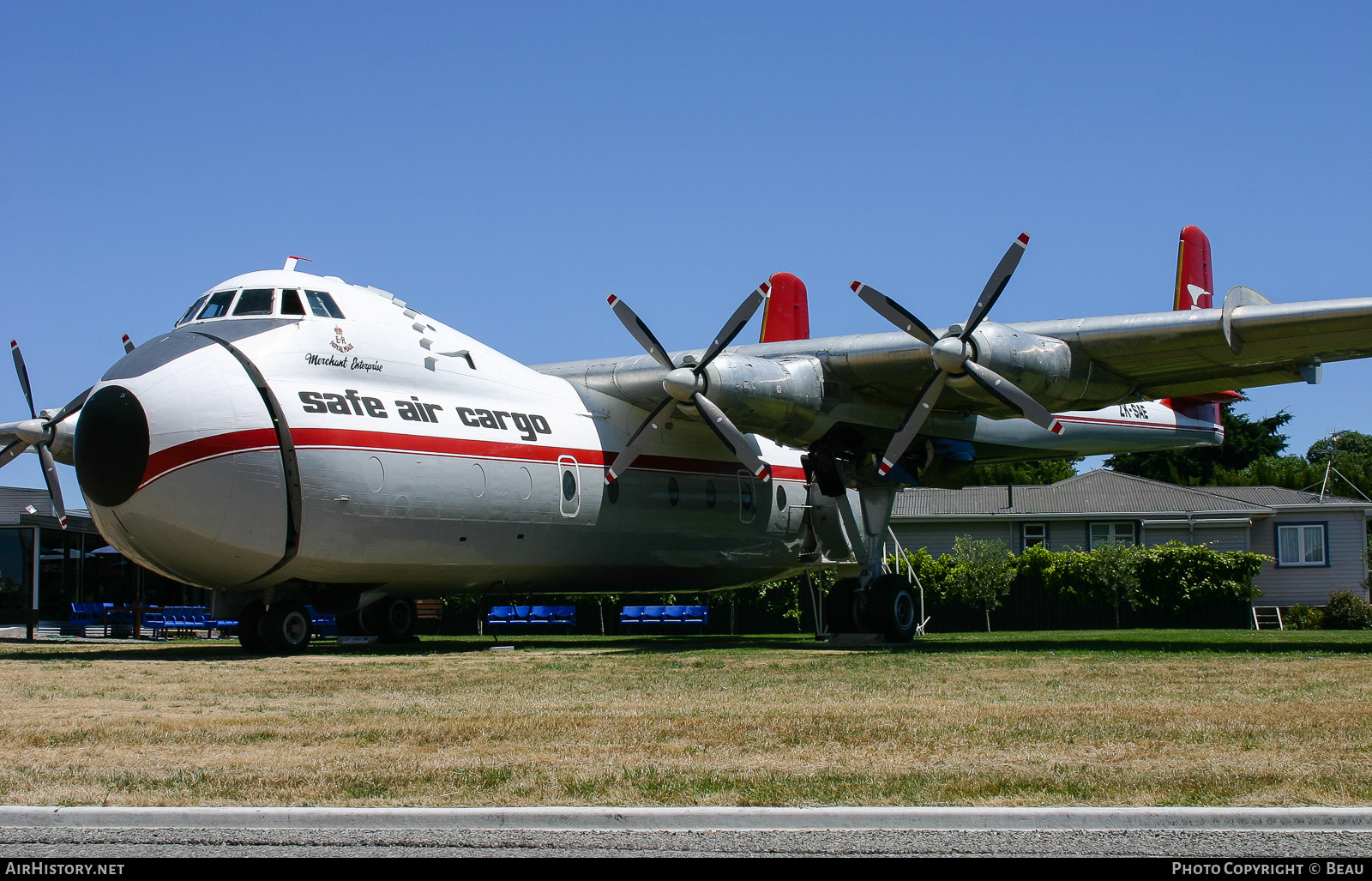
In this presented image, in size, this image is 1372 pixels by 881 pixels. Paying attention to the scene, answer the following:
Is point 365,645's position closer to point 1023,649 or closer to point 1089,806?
point 1023,649

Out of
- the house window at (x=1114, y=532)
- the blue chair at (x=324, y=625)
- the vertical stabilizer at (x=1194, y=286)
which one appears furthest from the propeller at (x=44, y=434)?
the house window at (x=1114, y=532)

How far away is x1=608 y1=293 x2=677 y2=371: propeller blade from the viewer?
19875 mm

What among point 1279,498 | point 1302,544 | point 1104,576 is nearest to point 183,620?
point 1104,576

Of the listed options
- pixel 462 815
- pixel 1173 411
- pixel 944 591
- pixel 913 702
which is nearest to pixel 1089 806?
pixel 462 815

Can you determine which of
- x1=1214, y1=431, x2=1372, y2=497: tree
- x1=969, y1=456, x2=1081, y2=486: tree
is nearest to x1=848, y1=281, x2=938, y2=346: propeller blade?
x1=1214, y1=431, x2=1372, y2=497: tree

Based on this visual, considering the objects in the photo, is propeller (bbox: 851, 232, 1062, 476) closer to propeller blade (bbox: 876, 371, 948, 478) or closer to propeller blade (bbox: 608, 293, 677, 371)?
propeller blade (bbox: 876, 371, 948, 478)

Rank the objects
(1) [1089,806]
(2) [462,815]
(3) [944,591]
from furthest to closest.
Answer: (3) [944,591]
(1) [1089,806]
(2) [462,815]

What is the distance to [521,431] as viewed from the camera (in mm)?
20109

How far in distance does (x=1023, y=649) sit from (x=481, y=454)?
949cm

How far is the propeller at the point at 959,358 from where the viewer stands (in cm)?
1792

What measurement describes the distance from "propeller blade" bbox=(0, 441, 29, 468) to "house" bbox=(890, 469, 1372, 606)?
27.0m

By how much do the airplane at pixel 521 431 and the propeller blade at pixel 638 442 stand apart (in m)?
0.05

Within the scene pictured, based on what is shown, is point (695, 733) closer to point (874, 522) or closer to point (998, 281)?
point (998, 281)
